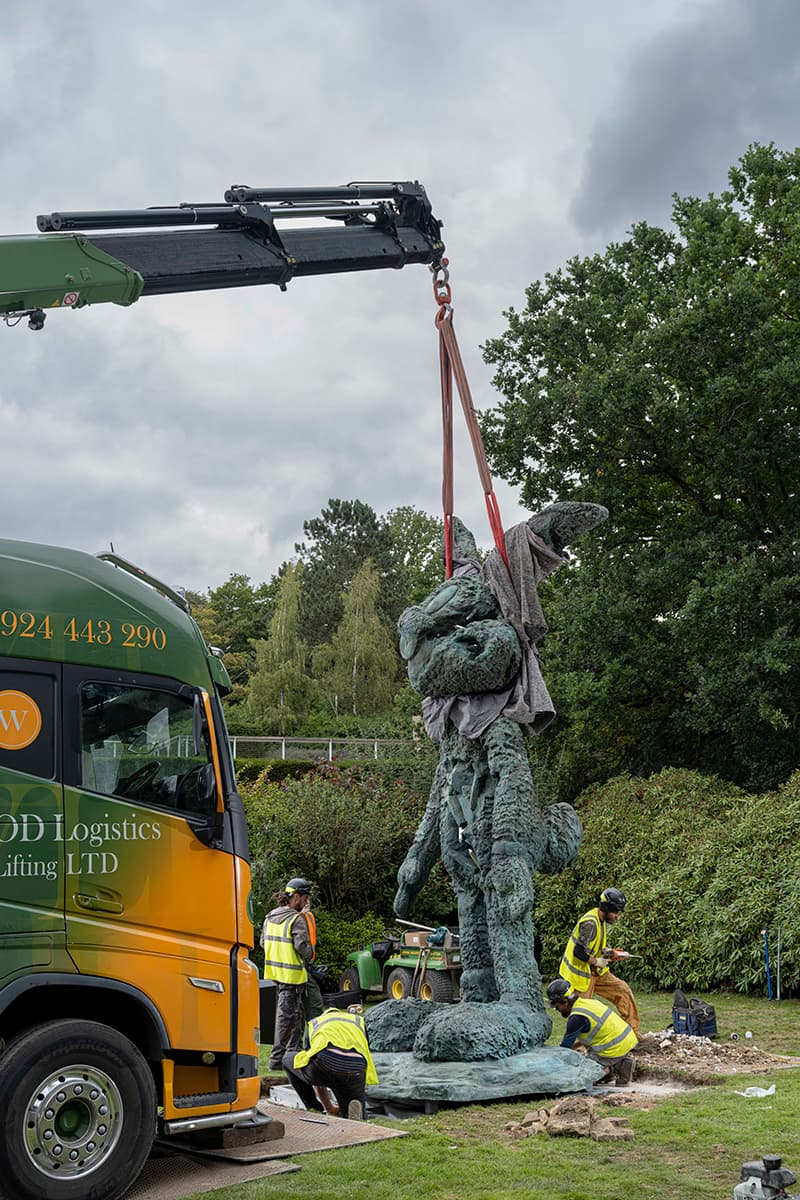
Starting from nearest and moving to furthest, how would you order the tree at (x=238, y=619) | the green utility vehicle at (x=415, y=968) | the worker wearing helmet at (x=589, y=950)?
the worker wearing helmet at (x=589, y=950) → the green utility vehicle at (x=415, y=968) → the tree at (x=238, y=619)

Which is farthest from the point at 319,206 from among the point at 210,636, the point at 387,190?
the point at 210,636

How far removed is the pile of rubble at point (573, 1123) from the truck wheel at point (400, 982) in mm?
5859

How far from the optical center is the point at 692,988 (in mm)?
15375

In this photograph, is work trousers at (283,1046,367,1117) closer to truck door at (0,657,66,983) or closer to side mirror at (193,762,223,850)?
side mirror at (193,762,223,850)

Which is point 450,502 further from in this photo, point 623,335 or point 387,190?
point 623,335

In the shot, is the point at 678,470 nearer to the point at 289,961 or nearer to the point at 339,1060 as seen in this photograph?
the point at 289,961

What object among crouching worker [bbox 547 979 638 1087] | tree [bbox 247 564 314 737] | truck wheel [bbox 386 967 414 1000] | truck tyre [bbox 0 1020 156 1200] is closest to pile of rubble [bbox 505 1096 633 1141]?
crouching worker [bbox 547 979 638 1087]

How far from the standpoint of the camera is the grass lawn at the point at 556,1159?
6238mm

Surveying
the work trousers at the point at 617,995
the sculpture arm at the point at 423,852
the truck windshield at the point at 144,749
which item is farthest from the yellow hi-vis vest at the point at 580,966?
the truck windshield at the point at 144,749

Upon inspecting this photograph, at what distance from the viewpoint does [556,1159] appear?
701 cm

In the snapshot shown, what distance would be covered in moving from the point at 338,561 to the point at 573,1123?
4346cm

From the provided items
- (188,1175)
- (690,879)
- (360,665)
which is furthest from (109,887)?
(360,665)

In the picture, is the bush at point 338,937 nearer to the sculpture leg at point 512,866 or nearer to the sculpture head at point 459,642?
the sculpture leg at point 512,866

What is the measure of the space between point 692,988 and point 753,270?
41.2ft
